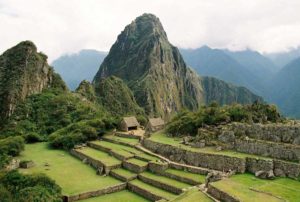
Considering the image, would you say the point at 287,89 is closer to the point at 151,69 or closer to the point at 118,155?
the point at 151,69

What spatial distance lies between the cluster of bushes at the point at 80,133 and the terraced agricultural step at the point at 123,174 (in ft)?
39.9

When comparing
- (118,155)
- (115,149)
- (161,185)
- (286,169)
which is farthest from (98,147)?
(286,169)

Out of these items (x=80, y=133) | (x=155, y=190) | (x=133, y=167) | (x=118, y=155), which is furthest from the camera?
(x=80, y=133)

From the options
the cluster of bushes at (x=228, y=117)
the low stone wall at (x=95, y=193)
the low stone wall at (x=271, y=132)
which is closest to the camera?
the low stone wall at (x=271, y=132)

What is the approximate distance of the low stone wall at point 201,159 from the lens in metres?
→ 24.9

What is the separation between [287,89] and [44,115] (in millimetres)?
126740

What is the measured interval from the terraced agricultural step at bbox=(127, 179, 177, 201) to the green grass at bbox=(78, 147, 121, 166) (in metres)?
4.21

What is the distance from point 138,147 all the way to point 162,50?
435 ft

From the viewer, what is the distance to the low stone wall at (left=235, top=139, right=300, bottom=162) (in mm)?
23578

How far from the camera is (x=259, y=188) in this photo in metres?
20.7

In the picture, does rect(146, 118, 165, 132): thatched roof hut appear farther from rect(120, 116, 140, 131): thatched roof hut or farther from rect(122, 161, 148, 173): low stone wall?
rect(122, 161, 148, 173): low stone wall

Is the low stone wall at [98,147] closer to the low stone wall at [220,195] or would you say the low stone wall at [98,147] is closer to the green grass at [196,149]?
the green grass at [196,149]

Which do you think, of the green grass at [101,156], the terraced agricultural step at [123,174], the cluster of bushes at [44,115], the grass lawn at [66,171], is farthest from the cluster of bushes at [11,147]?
the terraced agricultural step at [123,174]

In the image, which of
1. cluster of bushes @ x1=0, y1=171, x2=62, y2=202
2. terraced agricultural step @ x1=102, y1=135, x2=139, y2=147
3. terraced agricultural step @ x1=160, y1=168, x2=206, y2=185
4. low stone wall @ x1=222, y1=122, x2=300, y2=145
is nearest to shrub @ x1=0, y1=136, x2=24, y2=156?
terraced agricultural step @ x1=102, y1=135, x2=139, y2=147
